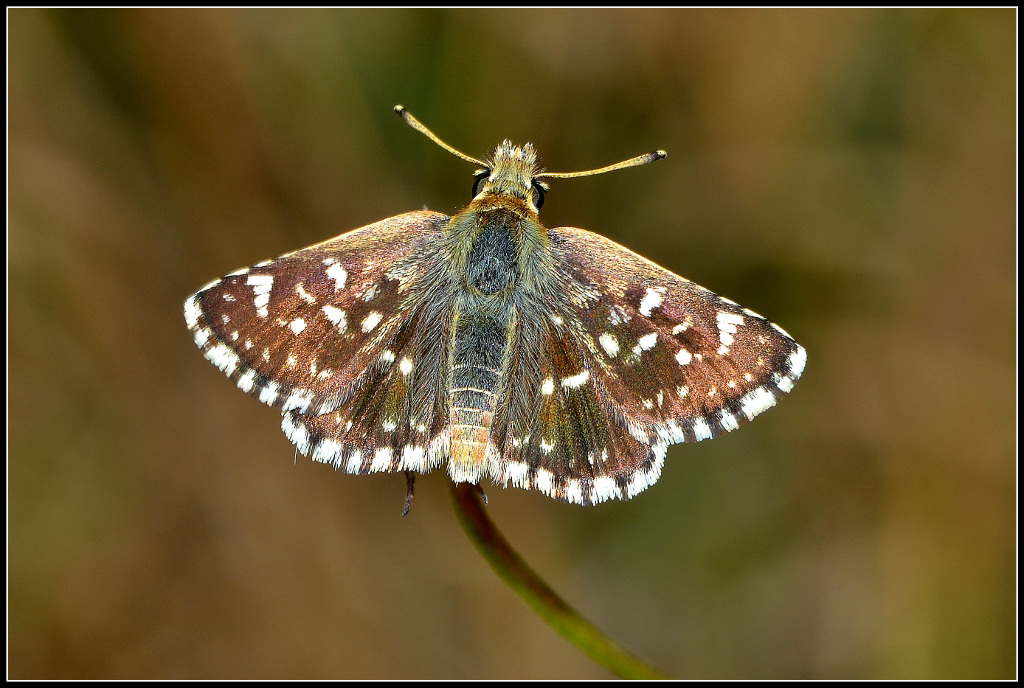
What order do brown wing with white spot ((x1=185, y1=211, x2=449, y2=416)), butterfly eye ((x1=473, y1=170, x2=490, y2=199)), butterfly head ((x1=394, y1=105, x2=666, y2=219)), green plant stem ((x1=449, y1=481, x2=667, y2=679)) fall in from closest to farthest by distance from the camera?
green plant stem ((x1=449, y1=481, x2=667, y2=679)) → brown wing with white spot ((x1=185, y1=211, x2=449, y2=416)) → butterfly head ((x1=394, y1=105, x2=666, y2=219)) → butterfly eye ((x1=473, y1=170, x2=490, y2=199))

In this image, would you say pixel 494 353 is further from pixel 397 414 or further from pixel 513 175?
pixel 513 175

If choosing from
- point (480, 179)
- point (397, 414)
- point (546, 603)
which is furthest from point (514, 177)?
point (546, 603)

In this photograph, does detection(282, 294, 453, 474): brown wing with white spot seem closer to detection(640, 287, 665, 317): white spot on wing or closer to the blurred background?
detection(640, 287, 665, 317): white spot on wing

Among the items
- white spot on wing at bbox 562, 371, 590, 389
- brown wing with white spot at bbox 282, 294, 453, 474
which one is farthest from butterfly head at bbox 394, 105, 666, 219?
white spot on wing at bbox 562, 371, 590, 389

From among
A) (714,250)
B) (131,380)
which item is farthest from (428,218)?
(131,380)

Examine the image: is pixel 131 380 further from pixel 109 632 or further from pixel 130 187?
pixel 109 632

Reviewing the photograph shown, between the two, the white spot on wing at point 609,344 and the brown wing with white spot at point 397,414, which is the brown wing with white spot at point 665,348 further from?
the brown wing with white spot at point 397,414

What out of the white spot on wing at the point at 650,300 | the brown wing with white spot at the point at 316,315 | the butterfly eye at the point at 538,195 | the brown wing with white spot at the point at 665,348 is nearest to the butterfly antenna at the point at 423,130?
the butterfly eye at the point at 538,195

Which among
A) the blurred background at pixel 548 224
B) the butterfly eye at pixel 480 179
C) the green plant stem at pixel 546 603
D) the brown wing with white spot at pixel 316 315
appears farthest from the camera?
the blurred background at pixel 548 224
